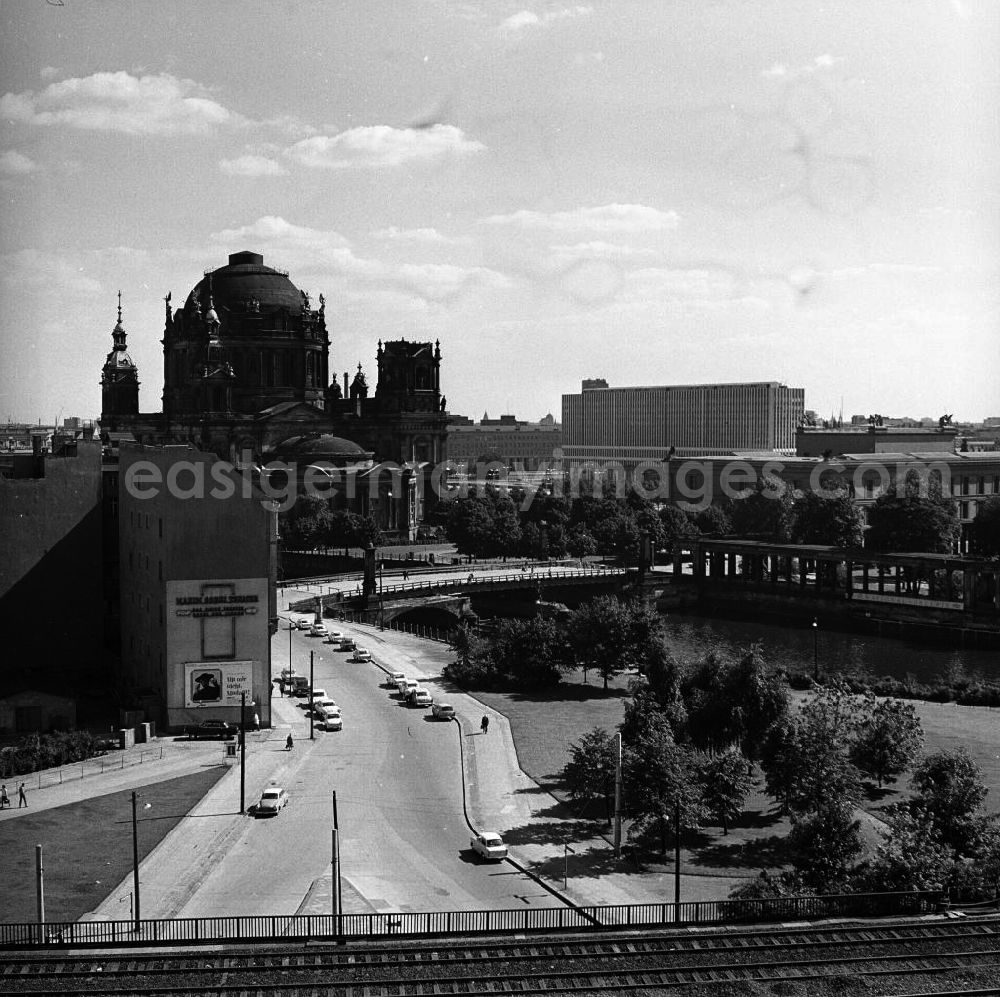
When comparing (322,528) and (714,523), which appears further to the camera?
(714,523)

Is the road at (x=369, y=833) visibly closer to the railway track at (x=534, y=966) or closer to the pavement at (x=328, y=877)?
the pavement at (x=328, y=877)

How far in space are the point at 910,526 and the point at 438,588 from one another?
123 feet

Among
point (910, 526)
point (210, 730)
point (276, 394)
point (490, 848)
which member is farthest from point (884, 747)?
point (276, 394)

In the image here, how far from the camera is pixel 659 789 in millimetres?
39469

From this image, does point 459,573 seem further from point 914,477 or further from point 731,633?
point 914,477

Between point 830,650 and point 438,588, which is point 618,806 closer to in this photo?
point 830,650

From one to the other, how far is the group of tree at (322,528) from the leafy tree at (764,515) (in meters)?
33.3

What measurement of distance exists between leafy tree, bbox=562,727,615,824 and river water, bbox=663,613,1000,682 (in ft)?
96.4

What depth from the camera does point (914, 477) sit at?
13900 centimetres

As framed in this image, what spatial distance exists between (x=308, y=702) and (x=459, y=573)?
166 ft

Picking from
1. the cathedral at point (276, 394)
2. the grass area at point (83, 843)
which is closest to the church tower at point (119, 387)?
the cathedral at point (276, 394)

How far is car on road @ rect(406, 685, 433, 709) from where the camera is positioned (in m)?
58.7

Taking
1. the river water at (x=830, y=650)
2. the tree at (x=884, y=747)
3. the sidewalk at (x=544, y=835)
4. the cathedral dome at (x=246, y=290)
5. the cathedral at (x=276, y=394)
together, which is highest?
the cathedral dome at (x=246, y=290)

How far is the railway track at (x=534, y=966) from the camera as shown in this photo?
27.0m
